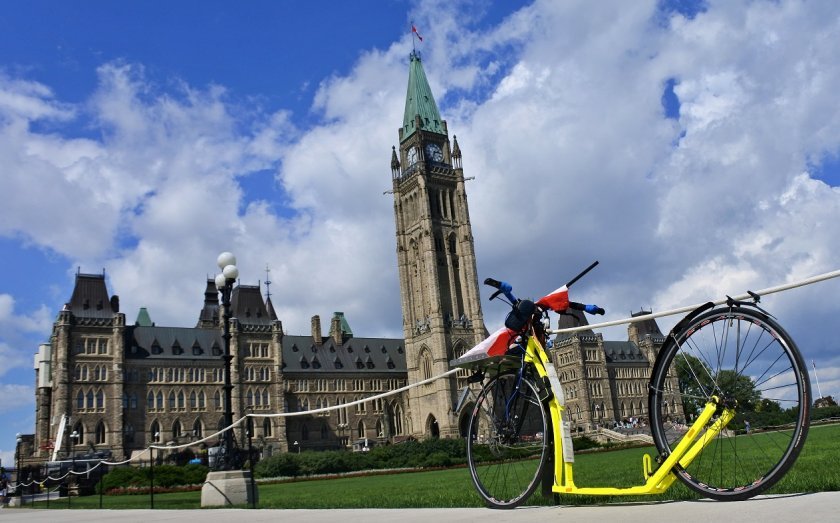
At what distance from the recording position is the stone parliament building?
7119 centimetres

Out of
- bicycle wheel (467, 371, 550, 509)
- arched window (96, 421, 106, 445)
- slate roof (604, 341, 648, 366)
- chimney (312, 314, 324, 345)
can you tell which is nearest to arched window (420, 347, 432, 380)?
chimney (312, 314, 324, 345)

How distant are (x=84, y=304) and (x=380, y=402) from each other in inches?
1449

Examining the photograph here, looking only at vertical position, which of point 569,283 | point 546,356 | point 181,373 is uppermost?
point 181,373

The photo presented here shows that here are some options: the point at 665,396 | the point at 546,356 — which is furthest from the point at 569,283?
the point at 665,396

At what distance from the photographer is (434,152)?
92000 mm

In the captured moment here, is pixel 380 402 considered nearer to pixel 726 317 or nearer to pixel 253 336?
pixel 253 336

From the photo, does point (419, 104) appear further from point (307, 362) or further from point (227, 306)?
point (227, 306)

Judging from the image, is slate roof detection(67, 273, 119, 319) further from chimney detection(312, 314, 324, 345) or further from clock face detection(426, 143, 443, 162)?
clock face detection(426, 143, 443, 162)

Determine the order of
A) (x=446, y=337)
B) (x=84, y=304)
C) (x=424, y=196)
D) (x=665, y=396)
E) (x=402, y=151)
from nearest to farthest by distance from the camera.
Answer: (x=665, y=396) < (x=84, y=304) < (x=446, y=337) < (x=424, y=196) < (x=402, y=151)

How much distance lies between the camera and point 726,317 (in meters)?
5.05

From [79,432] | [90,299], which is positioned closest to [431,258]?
[90,299]

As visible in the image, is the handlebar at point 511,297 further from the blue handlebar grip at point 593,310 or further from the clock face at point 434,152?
the clock face at point 434,152

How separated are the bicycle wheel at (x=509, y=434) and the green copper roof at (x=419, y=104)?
8690 cm

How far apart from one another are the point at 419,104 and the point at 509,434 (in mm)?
90505
